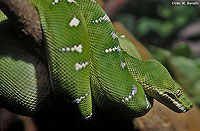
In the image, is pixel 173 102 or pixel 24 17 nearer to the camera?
pixel 24 17

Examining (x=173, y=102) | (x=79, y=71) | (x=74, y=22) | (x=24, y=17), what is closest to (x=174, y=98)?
(x=173, y=102)

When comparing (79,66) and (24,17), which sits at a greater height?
(24,17)

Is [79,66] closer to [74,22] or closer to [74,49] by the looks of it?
[74,49]

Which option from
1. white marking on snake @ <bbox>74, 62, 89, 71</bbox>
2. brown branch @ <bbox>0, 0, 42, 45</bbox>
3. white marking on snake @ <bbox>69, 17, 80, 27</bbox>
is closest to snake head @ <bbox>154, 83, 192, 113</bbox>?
white marking on snake @ <bbox>74, 62, 89, 71</bbox>

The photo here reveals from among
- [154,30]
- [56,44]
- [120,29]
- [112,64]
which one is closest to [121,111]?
[112,64]

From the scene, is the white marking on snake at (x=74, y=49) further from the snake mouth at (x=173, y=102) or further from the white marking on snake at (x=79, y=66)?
the snake mouth at (x=173, y=102)

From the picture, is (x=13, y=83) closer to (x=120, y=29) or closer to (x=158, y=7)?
(x=120, y=29)
